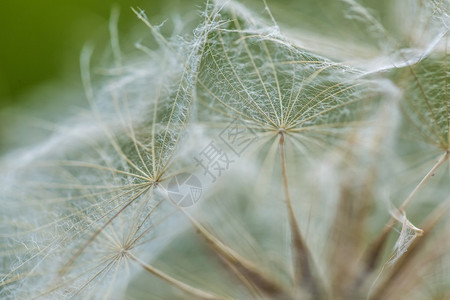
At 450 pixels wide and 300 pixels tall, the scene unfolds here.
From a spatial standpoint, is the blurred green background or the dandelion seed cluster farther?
the blurred green background

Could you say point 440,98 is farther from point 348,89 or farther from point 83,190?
point 83,190

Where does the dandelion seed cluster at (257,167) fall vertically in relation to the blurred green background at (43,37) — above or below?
below

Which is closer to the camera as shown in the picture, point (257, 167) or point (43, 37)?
point (257, 167)

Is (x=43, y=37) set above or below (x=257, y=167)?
above

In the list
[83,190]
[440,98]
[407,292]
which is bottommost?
[407,292]

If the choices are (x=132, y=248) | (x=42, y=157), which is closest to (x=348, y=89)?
(x=132, y=248)

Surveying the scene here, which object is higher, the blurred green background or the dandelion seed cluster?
the blurred green background

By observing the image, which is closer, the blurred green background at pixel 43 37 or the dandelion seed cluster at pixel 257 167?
the dandelion seed cluster at pixel 257 167

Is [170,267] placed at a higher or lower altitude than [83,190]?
lower
